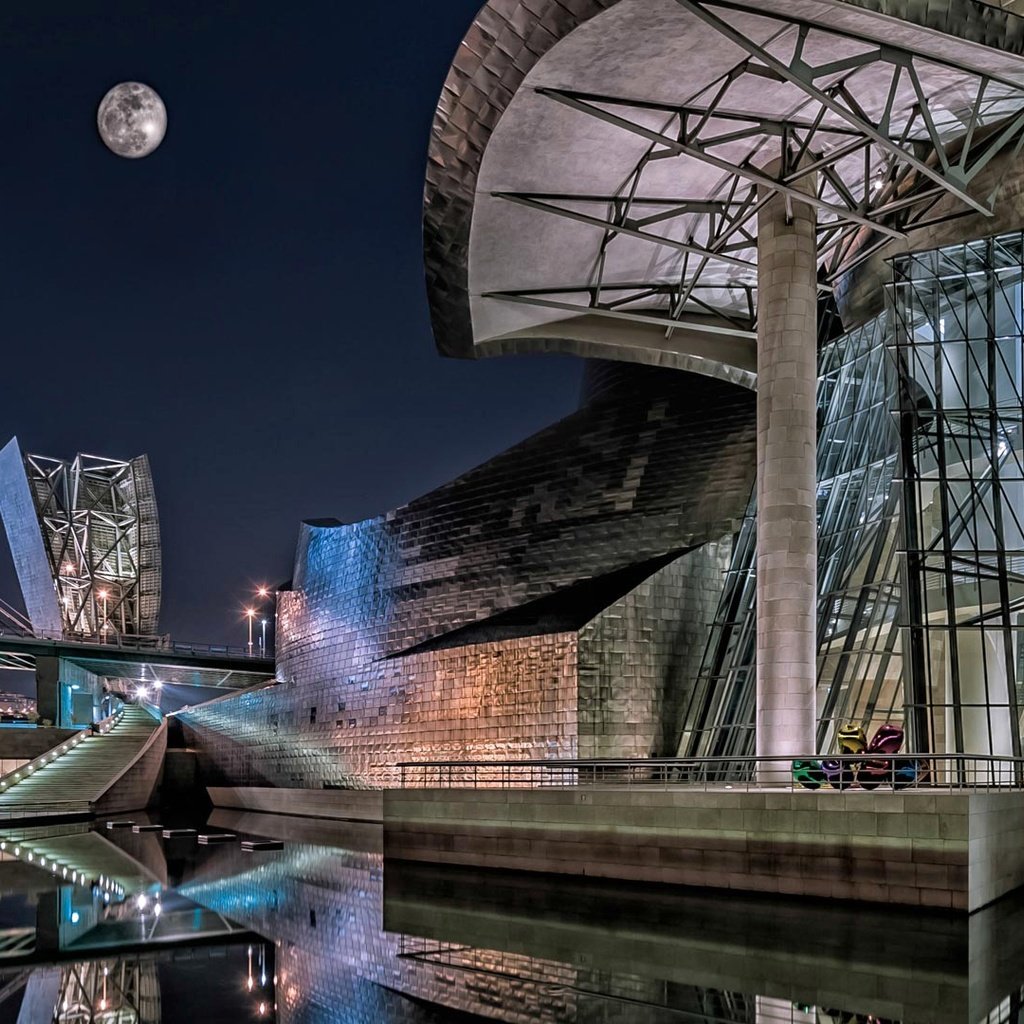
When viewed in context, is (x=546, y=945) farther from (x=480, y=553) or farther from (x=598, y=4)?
(x=480, y=553)

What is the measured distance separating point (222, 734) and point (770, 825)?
1376 inches

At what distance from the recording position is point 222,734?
45.2m

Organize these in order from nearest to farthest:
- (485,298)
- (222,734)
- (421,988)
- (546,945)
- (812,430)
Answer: (421,988) → (546,945) → (812,430) → (485,298) → (222,734)

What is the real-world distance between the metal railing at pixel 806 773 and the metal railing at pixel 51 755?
66.5 ft

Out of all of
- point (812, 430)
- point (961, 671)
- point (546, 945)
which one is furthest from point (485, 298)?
point (546, 945)

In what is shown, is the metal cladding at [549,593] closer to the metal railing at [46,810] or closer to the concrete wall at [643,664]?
the concrete wall at [643,664]

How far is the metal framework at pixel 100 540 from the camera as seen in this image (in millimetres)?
67312

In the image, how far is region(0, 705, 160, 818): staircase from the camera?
128 feet

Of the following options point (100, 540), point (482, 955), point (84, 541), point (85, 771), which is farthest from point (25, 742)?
point (482, 955)

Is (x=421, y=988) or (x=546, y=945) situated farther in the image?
(x=546, y=945)

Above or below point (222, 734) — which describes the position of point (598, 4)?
above

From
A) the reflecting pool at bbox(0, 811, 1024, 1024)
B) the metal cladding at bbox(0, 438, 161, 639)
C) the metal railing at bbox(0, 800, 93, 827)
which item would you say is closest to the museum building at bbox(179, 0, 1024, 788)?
the reflecting pool at bbox(0, 811, 1024, 1024)

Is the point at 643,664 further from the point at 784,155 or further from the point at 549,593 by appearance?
the point at 784,155

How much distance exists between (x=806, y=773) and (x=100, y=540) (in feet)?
201
